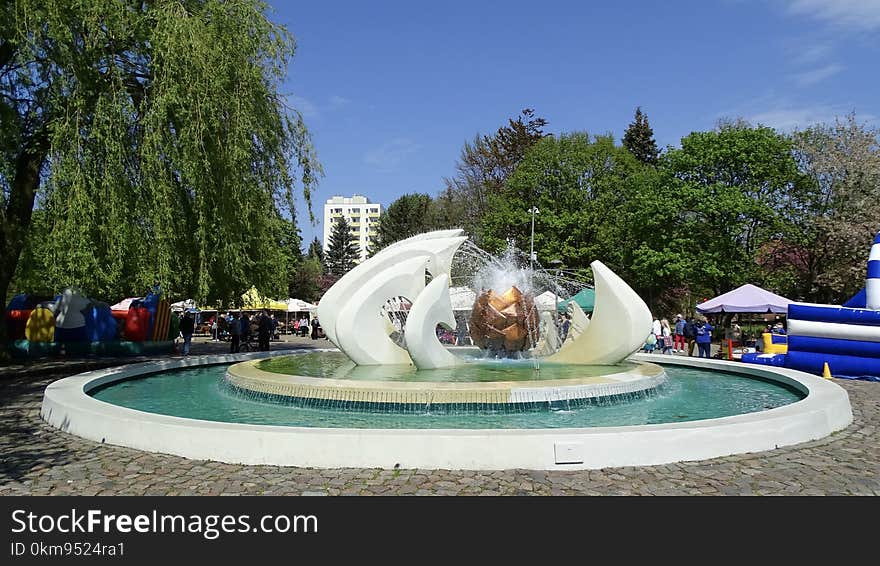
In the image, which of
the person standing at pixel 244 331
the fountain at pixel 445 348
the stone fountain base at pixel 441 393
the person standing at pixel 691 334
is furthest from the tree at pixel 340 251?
the stone fountain base at pixel 441 393

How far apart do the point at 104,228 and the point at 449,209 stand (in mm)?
43485

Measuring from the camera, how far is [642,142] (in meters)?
59.1

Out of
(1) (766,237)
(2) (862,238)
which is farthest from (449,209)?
(2) (862,238)

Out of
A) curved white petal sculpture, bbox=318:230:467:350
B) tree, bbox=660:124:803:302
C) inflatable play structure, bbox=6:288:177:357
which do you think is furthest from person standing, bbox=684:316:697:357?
inflatable play structure, bbox=6:288:177:357

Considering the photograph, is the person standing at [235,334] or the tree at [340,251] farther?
the tree at [340,251]

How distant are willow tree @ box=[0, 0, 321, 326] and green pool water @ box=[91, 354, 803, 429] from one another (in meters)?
2.10

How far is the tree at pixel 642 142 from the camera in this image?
59125 mm

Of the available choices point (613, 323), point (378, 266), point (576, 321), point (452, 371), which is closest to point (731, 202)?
point (576, 321)

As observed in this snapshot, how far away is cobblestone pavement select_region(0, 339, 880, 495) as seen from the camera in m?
6.12

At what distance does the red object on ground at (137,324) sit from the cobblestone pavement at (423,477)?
1847 cm

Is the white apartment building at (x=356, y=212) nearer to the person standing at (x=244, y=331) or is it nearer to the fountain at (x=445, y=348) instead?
the person standing at (x=244, y=331)

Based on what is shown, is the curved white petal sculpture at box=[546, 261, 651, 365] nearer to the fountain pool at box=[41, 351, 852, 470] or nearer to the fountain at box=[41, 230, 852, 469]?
the fountain at box=[41, 230, 852, 469]

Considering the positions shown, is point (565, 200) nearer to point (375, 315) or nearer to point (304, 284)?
point (375, 315)

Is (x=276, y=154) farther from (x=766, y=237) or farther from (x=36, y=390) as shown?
(x=766, y=237)
